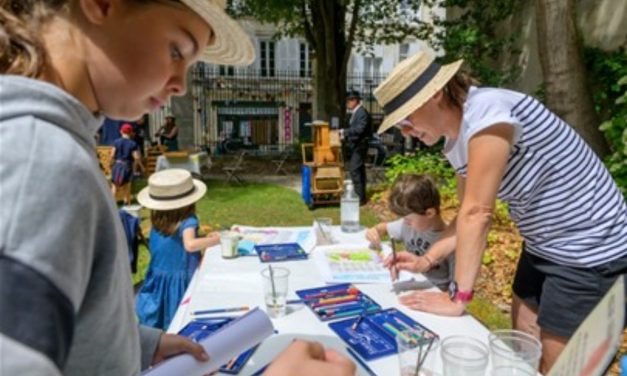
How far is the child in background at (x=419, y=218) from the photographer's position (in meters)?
2.66

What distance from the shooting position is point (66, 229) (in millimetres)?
524

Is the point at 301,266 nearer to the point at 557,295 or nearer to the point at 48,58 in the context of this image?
the point at 557,295

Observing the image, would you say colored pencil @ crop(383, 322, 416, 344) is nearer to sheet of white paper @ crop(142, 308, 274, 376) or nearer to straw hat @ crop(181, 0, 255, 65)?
sheet of white paper @ crop(142, 308, 274, 376)

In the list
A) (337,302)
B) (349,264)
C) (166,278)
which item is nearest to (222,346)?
(337,302)

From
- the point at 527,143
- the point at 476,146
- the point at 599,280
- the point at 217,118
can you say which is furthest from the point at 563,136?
the point at 217,118

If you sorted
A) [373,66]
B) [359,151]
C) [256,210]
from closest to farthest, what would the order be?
[256,210] < [359,151] < [373,66]

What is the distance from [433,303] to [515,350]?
19.7 inches

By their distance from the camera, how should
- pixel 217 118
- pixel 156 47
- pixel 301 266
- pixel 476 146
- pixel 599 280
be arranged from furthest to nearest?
pixel 217 118, pixel 301 266, pixel 599 280, pixel 476 146, pixel 156 47

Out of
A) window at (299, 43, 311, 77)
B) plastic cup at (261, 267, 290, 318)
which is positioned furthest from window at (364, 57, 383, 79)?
plastic cup at (261, 267, 290, 318)

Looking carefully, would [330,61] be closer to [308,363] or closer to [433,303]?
[433,303]

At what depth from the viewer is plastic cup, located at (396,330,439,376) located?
4.51 ft

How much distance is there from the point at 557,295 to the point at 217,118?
74.1 ft

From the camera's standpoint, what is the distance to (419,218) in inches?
111

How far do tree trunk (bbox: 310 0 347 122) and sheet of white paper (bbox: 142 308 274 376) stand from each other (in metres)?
11.9
